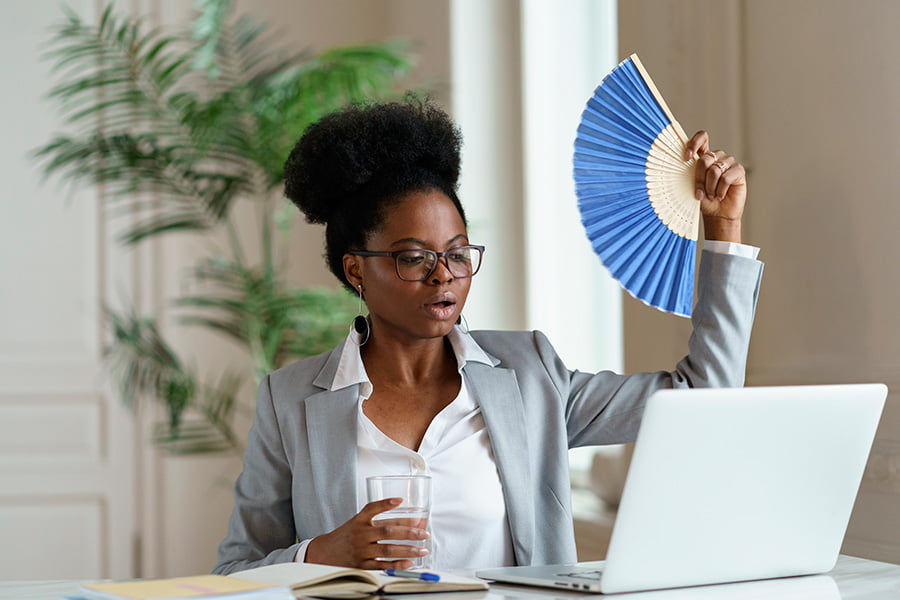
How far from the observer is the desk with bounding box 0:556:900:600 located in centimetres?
120

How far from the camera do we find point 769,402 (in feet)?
3.93

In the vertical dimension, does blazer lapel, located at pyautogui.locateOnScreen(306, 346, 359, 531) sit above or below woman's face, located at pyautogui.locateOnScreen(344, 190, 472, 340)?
below

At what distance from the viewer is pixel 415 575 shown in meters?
1.25

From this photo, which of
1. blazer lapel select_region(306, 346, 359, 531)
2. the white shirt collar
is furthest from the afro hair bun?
blazer lapel select_region(306, 346, 359, 531)

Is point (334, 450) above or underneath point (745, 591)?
above

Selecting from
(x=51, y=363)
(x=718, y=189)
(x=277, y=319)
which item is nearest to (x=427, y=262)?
(x=718, y=189)

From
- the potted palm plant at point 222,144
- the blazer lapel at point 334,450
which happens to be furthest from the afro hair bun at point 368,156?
the potted palm plant at point 222,144

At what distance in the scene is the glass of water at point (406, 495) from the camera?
132 centimetres

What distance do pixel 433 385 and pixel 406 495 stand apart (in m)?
0.56

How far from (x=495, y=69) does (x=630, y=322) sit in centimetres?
144

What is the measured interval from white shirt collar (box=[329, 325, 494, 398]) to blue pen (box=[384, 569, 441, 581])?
537 millimetres

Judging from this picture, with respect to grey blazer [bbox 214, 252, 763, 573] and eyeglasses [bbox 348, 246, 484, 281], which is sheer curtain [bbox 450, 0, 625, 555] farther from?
eyeglasses [bbox 348, 246, 484, 281]

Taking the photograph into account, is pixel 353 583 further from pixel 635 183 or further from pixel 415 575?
pixel 635 183

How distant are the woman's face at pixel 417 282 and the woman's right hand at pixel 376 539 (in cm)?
44
